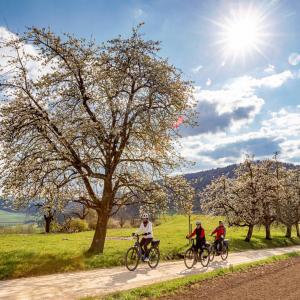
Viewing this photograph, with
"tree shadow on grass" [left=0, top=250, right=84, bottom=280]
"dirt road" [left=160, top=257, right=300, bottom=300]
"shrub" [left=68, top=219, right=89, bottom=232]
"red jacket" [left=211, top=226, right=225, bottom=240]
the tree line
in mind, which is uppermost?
the tree line

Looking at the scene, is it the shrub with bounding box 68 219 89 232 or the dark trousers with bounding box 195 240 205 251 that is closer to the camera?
the dark trousers with bounding box 195 240 205 251

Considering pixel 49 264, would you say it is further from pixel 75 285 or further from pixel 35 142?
pixel 35 142

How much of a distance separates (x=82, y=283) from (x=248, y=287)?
6.89 metres

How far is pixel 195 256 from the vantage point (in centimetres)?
2250

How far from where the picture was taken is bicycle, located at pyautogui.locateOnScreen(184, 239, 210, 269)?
22078 millimetres

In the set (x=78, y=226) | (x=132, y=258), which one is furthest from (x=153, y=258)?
(x=78, y=226)

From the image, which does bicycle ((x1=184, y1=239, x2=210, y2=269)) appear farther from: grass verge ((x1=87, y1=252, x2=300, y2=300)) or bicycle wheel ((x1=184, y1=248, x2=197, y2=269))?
grass verge ((x1=87, y1=252, x2=300, y2=300))

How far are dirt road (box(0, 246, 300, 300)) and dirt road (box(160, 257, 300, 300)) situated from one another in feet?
6.41

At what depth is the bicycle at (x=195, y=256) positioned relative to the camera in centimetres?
2208

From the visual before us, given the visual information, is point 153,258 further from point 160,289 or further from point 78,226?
point 78,226

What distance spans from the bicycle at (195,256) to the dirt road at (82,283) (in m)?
1.01

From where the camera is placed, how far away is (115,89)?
76.6ft

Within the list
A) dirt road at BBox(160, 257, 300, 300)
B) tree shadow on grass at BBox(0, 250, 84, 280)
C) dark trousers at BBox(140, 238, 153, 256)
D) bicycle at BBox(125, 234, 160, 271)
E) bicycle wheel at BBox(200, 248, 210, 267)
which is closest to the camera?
dirt road at BBox(160, 257, 300, 300)

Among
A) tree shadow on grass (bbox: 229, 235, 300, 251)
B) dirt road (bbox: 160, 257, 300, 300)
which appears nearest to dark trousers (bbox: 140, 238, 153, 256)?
dirt road (bbox: 160, 257, 300, 300)
